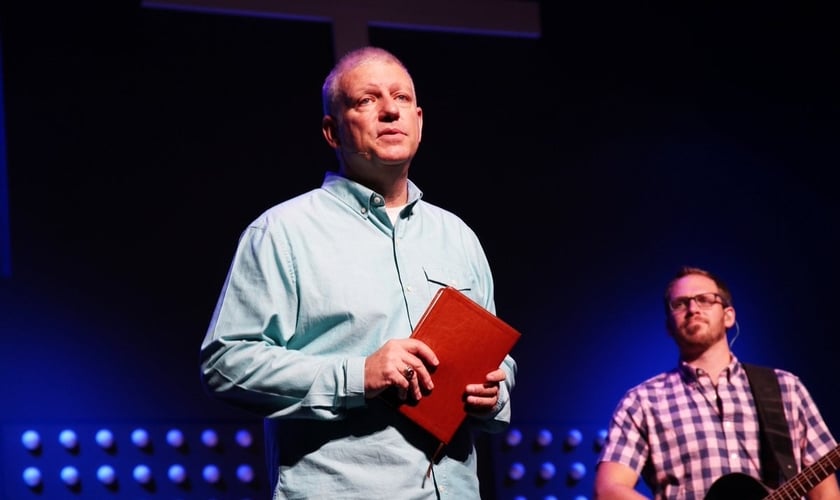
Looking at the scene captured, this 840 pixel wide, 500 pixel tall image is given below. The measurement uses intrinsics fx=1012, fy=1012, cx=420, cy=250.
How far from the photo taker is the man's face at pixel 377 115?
6.86ft

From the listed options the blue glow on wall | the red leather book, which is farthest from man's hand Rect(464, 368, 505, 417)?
→ the blue glow on wall

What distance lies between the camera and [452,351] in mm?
1854

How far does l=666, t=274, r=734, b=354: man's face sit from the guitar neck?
0.71m

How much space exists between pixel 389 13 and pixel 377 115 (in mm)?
2017

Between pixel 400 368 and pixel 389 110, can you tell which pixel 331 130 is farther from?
pixel 400 368

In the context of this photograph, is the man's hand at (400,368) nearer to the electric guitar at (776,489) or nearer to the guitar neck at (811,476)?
the electric guitar at (776,489)

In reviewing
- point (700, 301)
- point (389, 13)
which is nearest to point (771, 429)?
point (700, 301)

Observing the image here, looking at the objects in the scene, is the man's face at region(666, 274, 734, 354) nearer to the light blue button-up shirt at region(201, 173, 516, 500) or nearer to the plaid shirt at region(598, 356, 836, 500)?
the plaid shirt at region(598, 356, 836, 500)

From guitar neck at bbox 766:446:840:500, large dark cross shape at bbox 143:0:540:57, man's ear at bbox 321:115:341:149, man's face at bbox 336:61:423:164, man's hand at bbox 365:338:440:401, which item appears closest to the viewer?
man's hand at bbox 365:338:440:401

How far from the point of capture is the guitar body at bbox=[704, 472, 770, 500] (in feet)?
10.7

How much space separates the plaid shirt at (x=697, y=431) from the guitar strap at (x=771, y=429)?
0.03 metres

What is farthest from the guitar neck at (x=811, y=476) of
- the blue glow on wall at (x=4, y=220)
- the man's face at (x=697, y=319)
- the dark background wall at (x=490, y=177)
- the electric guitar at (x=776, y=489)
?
the blue glow on wall at (x=4, y=220)

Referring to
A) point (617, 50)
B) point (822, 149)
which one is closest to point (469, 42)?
point (617, 50)

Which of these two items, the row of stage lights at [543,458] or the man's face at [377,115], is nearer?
the man's face at [377,115]
